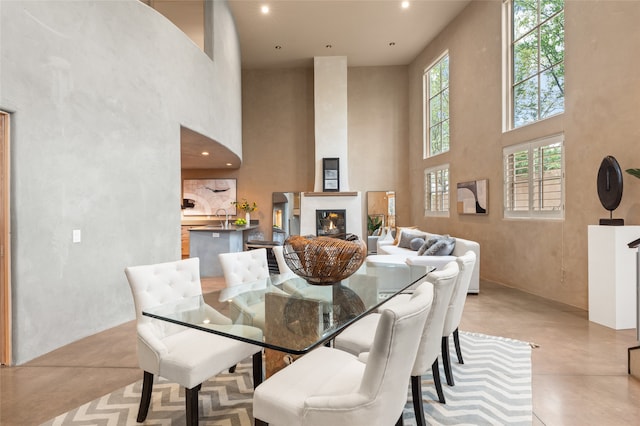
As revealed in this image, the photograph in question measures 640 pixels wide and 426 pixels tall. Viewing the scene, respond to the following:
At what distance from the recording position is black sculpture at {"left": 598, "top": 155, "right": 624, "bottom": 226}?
10.9ft

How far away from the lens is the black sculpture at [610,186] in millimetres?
3334

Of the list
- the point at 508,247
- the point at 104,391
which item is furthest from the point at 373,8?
the point at 104,391

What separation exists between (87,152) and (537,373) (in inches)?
157

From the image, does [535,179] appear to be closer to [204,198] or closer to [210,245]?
[210,245]

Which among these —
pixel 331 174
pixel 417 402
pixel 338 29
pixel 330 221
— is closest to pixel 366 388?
pixel 417 402

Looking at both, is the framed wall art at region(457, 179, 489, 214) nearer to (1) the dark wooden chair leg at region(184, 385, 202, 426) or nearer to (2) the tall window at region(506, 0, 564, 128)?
(2) the tall window at region(506, 0, 564, 128)

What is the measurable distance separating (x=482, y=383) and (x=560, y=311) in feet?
7.53

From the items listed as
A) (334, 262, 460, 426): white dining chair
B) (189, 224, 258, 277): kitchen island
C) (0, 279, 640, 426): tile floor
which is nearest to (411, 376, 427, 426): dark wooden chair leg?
(334, 262, 460, 426): white dining chair

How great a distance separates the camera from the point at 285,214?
842cm

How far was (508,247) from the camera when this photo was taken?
5219 millimetres

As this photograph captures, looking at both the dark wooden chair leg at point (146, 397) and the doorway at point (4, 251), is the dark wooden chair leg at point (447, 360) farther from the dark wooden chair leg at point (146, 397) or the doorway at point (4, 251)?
the doorway at point (4, 251)

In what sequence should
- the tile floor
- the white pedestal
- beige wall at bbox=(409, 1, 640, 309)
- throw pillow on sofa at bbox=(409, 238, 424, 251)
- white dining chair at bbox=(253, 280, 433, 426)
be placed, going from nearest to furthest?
1. white dining chair at bbox=(253, 280, 433, 426)
2. the tile floor
3. the white pedestal
4. beige wall at bbox=(409, 1, 640, 309)
5. throw pillow on sofa at bbox=(409, 238, 424, 251)

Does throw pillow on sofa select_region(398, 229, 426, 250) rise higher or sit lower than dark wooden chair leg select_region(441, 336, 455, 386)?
higher

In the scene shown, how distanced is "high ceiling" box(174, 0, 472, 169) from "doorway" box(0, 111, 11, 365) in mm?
2409
